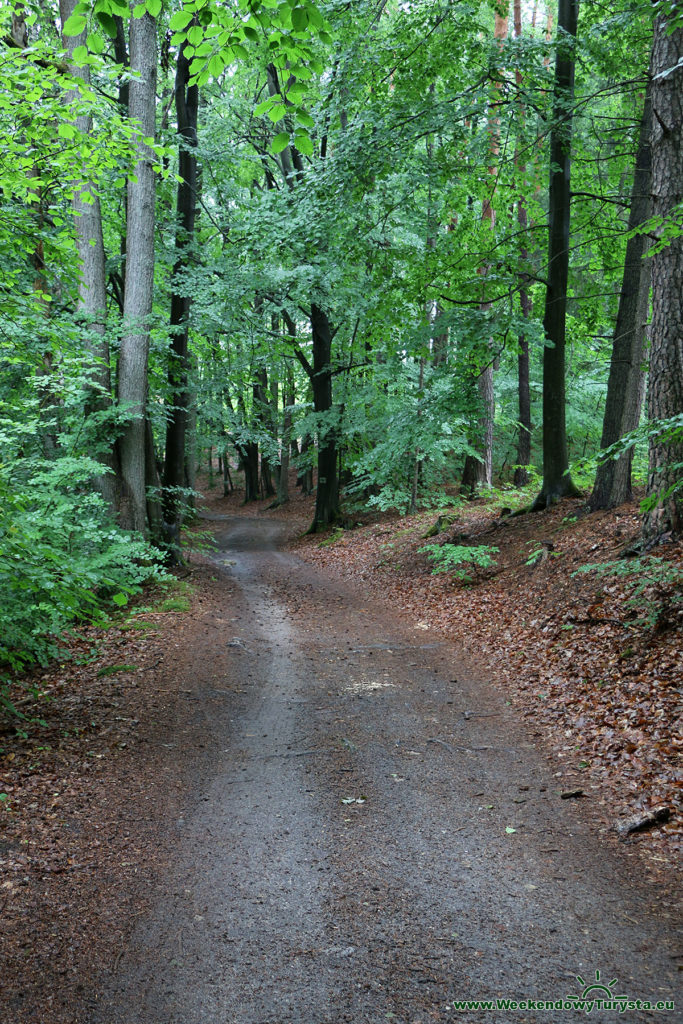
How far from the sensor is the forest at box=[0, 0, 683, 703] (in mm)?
5871

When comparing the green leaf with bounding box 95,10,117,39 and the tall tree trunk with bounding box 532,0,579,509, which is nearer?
the green leaf with bounding box 95,10,117,39

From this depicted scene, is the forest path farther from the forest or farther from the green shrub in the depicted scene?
the forest

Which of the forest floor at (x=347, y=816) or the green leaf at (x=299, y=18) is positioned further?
the green leaf at (x=299, y=18)

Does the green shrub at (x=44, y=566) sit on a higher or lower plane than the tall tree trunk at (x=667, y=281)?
lower

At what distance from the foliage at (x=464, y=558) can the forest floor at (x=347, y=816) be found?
1.53m

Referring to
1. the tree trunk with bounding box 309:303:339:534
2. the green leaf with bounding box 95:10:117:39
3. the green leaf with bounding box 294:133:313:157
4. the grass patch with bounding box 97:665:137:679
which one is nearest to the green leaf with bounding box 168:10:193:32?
the green leaf with bounding box 95:10:117:39

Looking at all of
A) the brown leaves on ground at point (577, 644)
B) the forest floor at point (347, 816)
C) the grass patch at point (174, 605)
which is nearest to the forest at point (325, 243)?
the grass patch at point (174, 605)

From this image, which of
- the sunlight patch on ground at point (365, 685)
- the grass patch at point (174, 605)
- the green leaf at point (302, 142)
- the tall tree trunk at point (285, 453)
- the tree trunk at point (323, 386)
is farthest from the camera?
the tall tree trunk at point (285, 453)

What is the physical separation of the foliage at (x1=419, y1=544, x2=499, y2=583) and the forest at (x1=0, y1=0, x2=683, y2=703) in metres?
1.97

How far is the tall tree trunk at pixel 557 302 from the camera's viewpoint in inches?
405

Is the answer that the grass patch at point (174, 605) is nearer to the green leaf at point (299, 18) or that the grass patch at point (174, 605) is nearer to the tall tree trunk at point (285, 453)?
the green leaf at point (299, 18)

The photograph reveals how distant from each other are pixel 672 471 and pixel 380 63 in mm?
7611

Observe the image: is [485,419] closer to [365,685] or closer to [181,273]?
[181,273]

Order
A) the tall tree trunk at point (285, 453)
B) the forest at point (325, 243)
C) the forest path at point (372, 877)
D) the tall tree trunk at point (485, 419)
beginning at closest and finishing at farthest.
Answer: the forest path at point (372, 877), the forest at point (325, 243), the tall tree trunk at point (485, 419), the tall tree trunk at point (285, 453)
